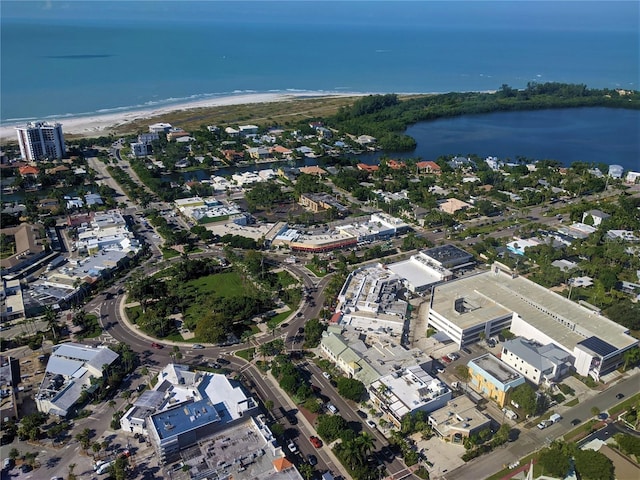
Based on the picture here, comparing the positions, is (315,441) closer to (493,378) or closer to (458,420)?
(458,420)

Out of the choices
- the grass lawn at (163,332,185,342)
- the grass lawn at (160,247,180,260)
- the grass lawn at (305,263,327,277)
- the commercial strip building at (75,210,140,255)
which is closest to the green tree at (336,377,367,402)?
the grass lawn at (163,332,185,342)

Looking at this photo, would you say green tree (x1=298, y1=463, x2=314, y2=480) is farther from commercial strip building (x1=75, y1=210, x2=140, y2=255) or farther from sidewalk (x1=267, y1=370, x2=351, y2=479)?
commercial strip building (x1=75, y1=210, x2=140, y2=255)

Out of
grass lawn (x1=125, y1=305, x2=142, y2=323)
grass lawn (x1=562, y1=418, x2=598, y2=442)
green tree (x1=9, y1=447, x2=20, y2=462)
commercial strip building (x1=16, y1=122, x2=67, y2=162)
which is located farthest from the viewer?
commercial strip building (x1=16, y1=122, x2=67, y2=162)

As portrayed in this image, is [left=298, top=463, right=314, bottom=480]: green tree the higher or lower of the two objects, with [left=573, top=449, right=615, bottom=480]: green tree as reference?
lower

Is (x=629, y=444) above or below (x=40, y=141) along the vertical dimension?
below

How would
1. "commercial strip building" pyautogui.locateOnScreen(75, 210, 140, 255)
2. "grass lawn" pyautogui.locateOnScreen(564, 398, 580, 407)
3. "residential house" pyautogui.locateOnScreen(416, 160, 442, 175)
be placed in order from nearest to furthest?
"grass lawn" pyautogui.locateOnScreen(564, 398, 580, 407) → "commercial strip building" pyautogui.locateOnScreen(75, 210, 140, 255) → "residential house" pyautogui.locateOnScreen(416, 160, 442, 175)

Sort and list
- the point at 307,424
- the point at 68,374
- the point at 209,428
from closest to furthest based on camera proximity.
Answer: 1. the point at 209,428
2. the point at 307,424
3. the point at 68,374

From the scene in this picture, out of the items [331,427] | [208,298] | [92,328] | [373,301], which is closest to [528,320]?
[373,301]
